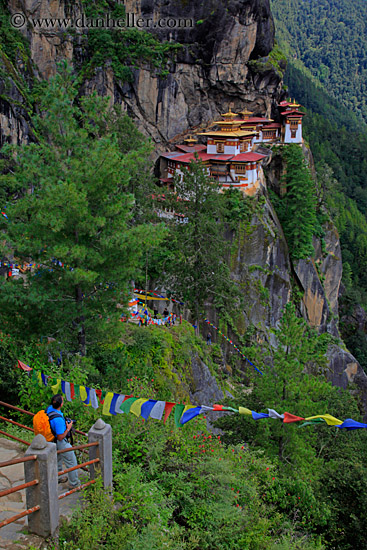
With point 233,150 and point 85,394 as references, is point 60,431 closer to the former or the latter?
point 85,394

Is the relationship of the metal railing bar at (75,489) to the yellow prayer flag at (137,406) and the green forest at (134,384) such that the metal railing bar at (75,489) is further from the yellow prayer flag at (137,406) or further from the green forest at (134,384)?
the yellow prayer flag at (137,406)

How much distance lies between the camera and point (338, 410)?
15.7m

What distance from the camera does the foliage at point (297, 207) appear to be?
1432 inches

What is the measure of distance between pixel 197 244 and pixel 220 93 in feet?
80.5

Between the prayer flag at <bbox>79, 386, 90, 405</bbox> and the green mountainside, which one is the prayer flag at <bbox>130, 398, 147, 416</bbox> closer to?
the prayer flag at <bbox>79, 386, 90, 405</bbox>

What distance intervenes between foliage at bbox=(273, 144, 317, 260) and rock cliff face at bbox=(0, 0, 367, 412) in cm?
159

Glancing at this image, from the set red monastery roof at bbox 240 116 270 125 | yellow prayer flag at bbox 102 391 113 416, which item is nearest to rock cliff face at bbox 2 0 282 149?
red monastery roof at bbox 240 116 270 125

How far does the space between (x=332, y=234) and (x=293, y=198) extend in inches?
296

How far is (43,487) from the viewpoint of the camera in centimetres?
509

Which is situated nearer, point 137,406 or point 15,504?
point 15,504

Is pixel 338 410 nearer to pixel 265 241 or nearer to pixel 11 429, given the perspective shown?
pixel 11 429

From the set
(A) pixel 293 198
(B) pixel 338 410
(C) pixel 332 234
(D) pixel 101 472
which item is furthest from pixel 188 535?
(C) pixel 332 234

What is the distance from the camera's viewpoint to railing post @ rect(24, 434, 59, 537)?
16.5ft

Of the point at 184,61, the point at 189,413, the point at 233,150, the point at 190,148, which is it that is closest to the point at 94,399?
the point at 189,413
